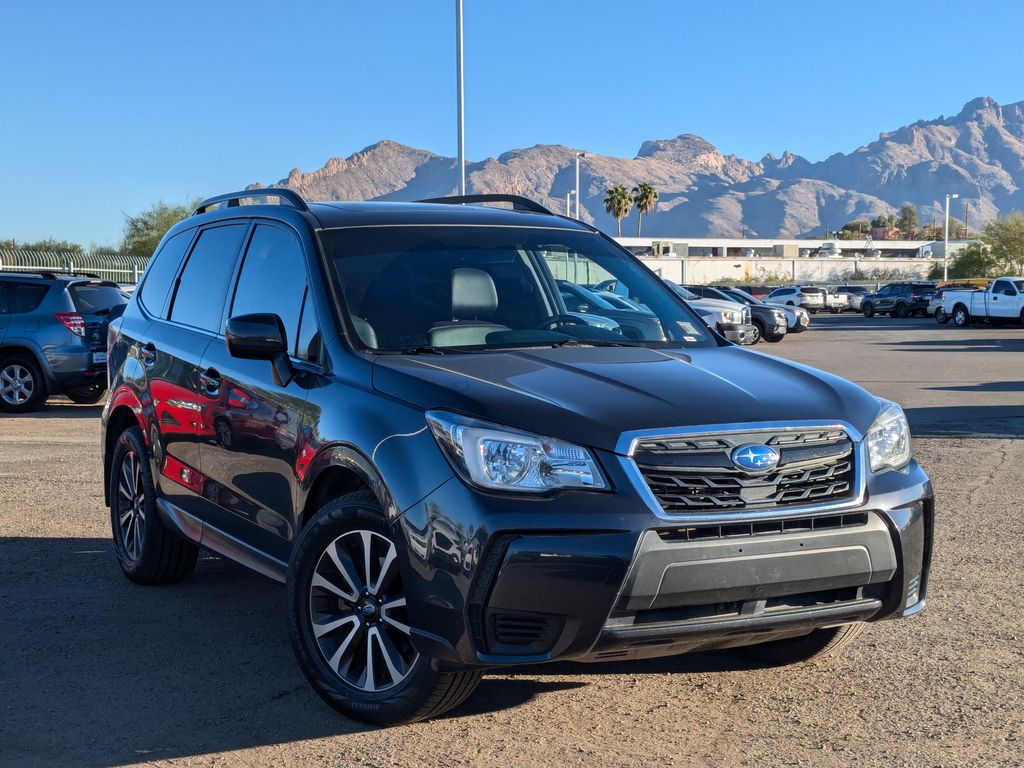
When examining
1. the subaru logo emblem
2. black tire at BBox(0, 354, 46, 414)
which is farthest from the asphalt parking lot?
black tire at BBox(0, 354, 46, 414)

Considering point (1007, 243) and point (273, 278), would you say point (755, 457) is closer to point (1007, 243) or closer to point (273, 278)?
point (273, 278)

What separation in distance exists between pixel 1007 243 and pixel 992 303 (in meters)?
46.3

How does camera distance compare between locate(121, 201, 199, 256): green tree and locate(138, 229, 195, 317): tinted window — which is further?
locate(121, 201, 199, 256): green tree

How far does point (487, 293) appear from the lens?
5062 mm

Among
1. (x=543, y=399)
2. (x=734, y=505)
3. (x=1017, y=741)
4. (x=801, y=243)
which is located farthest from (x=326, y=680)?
(x=801, y=243)

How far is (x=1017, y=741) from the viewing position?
4035 millimetres

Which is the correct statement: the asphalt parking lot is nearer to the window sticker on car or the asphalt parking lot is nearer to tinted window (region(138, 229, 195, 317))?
the window sticker on car

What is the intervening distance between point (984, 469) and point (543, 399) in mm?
7318

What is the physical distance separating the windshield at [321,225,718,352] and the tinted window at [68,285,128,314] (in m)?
11.3

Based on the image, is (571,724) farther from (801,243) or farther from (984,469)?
(801,243)

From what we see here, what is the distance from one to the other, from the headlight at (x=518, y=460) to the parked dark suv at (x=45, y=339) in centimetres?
1258

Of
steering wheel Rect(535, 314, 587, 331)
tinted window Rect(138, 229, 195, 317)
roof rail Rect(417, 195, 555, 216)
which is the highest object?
roof rail Rect(417, 195, 555, 216)

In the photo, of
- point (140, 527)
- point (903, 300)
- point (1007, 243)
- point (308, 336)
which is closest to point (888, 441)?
point (308, 336)

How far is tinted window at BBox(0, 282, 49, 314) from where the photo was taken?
15.4 metres
